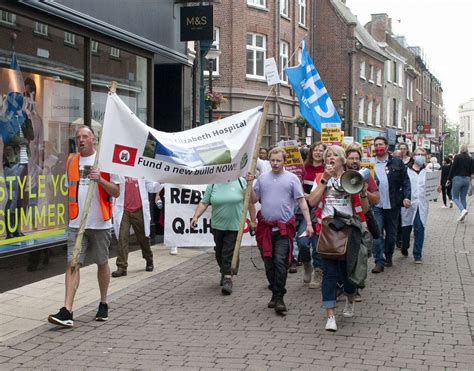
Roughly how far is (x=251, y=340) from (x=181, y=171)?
210 cm

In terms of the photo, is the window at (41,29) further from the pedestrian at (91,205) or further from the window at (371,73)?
the window at (371,73)

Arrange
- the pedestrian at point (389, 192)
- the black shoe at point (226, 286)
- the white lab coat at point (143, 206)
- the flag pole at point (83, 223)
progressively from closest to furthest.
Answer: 1. the flag pole at point (83, 223)
2. the black shoe at point (226, 286)
3. the white lab coat at point (143, 206)
4. the pedestrian at point (389, 192)

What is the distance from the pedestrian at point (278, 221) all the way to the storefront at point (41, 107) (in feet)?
10.2

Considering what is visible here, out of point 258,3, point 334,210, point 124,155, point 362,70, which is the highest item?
point 258,3

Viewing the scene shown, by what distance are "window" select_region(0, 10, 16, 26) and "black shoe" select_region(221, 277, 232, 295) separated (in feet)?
13.3

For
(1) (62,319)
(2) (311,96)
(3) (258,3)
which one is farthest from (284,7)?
(1) (62,319)

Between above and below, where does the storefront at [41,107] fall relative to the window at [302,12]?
below

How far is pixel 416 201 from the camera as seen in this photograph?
10805 mm

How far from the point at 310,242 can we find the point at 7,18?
4.63 metres

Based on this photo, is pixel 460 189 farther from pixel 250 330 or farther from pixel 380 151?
pixel 250 330

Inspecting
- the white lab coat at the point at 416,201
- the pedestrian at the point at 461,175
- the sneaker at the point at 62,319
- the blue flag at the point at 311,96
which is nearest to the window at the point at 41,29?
the sneaker at the point at 62,319

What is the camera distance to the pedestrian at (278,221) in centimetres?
723

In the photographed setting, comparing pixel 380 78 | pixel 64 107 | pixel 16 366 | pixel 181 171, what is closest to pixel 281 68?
pixel 380 78

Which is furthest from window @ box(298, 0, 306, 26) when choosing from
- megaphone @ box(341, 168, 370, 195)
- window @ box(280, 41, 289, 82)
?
megaphone @ box(341, 168, 370, 195)
